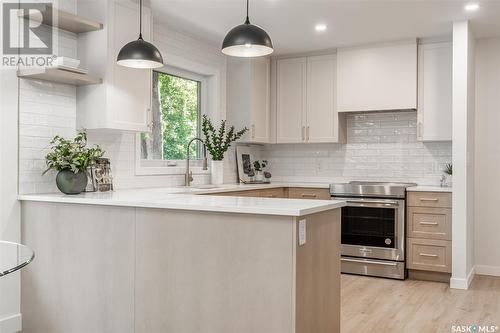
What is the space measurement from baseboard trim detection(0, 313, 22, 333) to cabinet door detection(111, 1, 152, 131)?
60.3 inches

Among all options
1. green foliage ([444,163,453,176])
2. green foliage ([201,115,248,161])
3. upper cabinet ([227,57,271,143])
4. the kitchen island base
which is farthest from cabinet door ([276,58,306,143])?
the kitchen island base

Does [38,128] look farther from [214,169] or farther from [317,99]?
[317,99]

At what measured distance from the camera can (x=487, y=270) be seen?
5133 mm

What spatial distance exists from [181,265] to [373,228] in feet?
9.64

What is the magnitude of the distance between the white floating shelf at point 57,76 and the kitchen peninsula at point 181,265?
85 cm

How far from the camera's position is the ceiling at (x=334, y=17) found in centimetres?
410

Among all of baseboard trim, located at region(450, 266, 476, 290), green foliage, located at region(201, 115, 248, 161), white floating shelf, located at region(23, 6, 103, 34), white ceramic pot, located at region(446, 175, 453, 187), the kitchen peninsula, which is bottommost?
baseboard trim, located at region(450, 266, 476, 290)

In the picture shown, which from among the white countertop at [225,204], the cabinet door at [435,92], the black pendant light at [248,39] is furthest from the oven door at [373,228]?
the black pendant light at [248,39]

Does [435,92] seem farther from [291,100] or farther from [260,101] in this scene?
[260,101]

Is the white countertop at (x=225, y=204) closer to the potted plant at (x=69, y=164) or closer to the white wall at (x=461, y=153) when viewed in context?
the potted plant at (x=69, y=164)

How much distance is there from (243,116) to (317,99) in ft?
3.04

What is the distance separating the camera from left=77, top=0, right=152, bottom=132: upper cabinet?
145 inches

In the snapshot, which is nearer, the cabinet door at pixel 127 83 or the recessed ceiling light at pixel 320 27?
the cabinet door at pixel 127 83

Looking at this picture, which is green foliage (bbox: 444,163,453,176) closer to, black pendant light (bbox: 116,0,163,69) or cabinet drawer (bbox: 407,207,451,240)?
cabinet drawer (bbox: 407,207,451,240)
